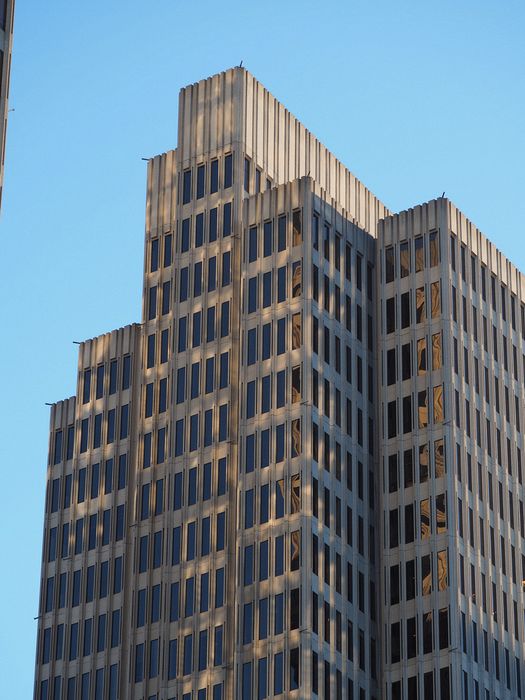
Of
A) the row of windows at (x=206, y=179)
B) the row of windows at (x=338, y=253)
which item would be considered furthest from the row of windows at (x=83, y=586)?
the row of windows at (x=206, y=179)

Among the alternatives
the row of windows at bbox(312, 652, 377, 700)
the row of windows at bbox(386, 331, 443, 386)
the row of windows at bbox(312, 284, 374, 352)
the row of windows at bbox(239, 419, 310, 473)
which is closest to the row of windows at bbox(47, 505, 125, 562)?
the row of windows at bbox(239, 419, 310, 473)

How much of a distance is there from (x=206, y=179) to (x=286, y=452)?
27.8 meters

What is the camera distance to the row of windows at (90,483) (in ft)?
515

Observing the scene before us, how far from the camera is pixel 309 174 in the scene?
159 metres

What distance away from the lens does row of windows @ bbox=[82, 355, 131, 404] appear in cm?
15888

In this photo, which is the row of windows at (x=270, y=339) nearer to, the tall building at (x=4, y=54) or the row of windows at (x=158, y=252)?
the row of windows at (x=158, y=252)

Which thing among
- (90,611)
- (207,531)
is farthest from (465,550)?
(90,611)

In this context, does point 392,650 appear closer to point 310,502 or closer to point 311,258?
point 310,502

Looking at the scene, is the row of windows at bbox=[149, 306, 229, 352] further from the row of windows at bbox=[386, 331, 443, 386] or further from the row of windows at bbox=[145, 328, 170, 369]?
the row of windows at bbox=[386, 331, 443, 386]

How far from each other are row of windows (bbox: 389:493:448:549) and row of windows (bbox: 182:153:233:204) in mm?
31104

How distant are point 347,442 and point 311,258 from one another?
587 inches

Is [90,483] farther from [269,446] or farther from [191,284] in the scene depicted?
[269,446]

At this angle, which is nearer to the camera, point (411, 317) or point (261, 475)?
point (261, 475)

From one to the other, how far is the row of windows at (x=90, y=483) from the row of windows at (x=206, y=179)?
76.2 ft
